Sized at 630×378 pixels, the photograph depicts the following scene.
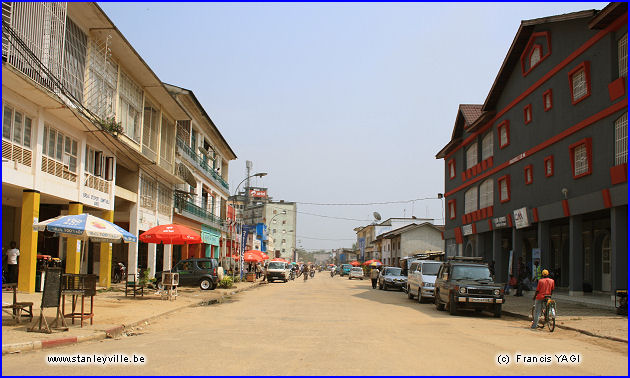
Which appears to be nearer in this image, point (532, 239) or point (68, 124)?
point (68, 124)

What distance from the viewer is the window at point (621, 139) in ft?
68.3

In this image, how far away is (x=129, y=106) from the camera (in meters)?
27.6

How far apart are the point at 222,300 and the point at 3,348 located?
15203 mm

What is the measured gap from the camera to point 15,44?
17.1m

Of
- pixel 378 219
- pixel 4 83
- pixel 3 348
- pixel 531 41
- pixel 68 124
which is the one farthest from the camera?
pixel 378 219

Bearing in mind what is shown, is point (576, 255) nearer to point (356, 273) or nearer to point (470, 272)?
point (470, 272)

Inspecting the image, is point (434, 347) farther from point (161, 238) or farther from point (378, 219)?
point (378, 219)

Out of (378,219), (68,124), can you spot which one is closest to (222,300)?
(68,124)

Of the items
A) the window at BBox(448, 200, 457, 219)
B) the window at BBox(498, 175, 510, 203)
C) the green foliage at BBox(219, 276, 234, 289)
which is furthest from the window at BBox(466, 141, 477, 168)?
the green foliage at BBox(219, 276, 234, 289)

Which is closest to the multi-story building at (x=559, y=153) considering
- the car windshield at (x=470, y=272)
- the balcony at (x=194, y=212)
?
the car windshield at (x=470, y=272)

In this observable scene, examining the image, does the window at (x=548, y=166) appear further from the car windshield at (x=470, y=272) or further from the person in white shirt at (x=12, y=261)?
the person in white shirt at (x=12, y=261)

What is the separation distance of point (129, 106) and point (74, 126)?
18.7ft

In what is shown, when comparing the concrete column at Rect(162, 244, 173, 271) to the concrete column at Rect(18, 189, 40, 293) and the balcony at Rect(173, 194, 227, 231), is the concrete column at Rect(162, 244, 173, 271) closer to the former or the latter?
the balcony at Rect(173, 194, 227, 231)

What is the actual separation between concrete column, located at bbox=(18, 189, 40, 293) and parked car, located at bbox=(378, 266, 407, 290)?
22.0m
